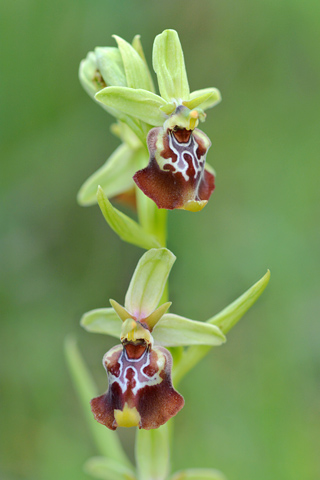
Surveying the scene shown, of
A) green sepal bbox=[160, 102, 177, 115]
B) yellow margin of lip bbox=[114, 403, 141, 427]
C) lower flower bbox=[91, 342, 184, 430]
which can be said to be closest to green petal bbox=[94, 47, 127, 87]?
green sepal bbox=[160, 102, 177, 115]

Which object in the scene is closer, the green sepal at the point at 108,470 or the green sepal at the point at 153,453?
the green sepal at the point at 153,453

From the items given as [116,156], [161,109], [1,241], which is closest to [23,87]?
[1,241]

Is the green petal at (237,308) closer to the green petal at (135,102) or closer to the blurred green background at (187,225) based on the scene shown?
the green petal at (135,102)

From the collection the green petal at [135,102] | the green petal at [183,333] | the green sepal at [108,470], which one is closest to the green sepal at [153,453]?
the green sepal at [108,470]

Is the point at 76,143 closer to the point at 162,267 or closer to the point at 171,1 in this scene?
the point at 171,1

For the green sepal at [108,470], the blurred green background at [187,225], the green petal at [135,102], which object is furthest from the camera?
the blurred green background at [187,225]

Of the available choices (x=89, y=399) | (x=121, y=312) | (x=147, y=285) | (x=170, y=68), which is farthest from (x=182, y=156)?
(x=89, y=399)

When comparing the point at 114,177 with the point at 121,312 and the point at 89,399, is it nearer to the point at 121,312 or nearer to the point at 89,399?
the point at 121,312

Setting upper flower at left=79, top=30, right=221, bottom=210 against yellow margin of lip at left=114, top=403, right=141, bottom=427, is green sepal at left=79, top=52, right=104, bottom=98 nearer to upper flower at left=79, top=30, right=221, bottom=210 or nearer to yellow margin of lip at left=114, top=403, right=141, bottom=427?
upper flower at left=79, top=30, right=221, bottom=210
